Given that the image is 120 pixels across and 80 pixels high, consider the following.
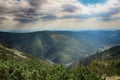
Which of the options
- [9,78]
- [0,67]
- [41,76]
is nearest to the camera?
[9,78]

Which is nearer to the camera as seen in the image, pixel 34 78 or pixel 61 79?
pixel 34 78

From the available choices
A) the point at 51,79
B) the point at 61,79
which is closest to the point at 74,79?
the point at 61,79

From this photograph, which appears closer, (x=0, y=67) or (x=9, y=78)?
(x=9, y=78)

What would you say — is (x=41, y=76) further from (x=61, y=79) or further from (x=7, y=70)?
(x=7, y=70)

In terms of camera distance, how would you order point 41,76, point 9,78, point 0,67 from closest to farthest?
1. point 9,78
2. point 0,67
3. point 41,76

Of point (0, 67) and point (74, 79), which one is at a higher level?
point (0, 67)

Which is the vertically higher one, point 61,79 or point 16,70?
point 16,70

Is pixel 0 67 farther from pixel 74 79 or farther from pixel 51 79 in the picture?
pixel 74 79

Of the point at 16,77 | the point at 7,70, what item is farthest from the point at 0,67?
the point at 16,77
